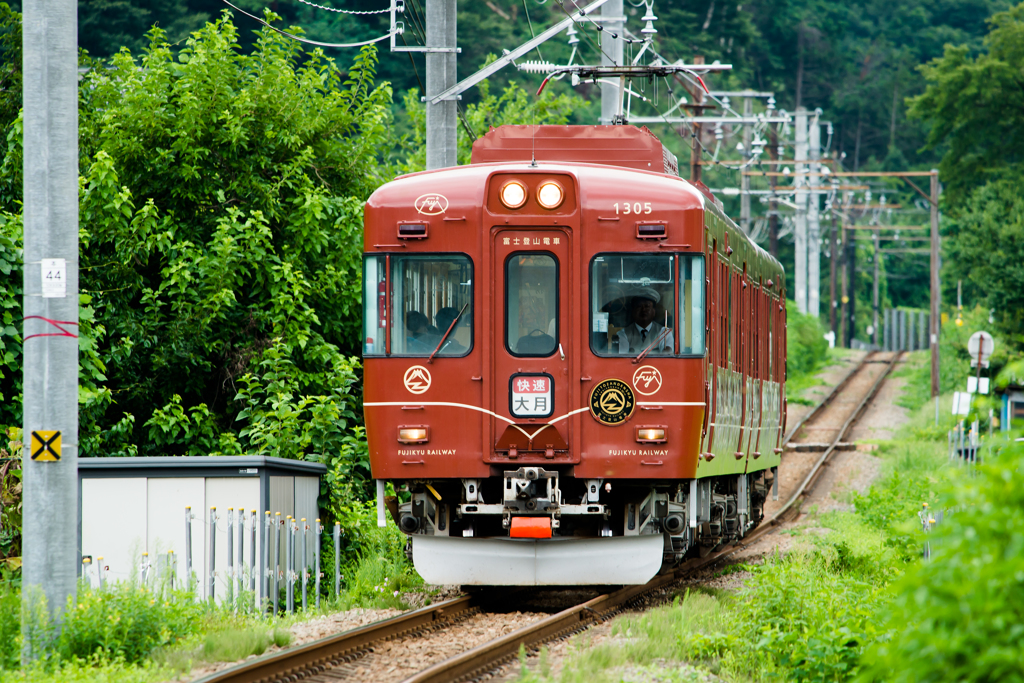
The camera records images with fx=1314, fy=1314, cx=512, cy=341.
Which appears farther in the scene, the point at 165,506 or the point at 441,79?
the point at 441,79

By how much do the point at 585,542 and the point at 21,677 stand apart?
4.73 meters

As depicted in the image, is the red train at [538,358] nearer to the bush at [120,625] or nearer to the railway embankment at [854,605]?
the railway embankment at [854,605]

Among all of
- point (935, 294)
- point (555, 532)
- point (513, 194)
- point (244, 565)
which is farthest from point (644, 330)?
point (935, 294)

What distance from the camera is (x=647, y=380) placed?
1030cm

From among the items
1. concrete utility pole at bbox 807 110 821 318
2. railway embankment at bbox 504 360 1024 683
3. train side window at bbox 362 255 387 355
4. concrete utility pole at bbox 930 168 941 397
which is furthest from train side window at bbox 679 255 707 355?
concrete utility pole at bbox 807 110 821 318

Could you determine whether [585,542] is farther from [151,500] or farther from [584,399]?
[151,500]

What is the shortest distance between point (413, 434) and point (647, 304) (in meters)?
2.11

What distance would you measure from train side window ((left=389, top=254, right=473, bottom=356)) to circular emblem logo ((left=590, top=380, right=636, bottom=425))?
1.08 m

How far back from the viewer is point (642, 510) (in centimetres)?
1075

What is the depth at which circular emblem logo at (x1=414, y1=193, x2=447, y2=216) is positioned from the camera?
412 inches

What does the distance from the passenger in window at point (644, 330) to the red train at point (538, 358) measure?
1cm

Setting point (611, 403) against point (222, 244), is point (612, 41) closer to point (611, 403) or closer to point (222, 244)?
point (222, 244)

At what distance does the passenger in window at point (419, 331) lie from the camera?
1040 centimetres

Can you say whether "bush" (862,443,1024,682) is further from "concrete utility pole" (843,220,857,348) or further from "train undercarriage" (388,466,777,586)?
"concrete utility pole" (843,220,857,348)
